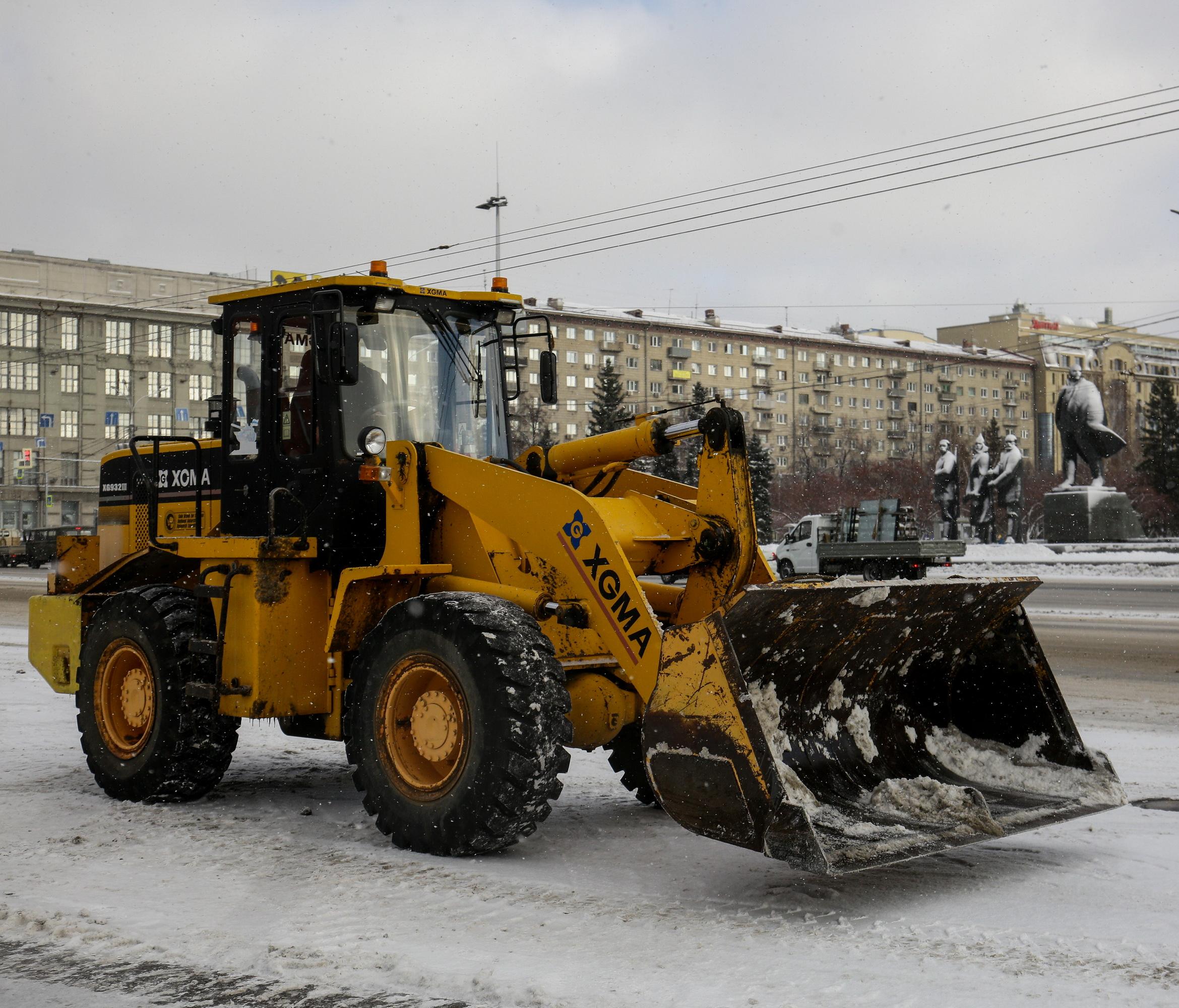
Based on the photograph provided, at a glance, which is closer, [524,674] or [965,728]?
[524,674]

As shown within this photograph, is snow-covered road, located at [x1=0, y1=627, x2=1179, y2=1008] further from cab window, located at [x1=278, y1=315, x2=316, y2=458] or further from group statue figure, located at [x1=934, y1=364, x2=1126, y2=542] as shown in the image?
group statue figure, located at [x1=934, y1=364, x2=1126, y2=542]

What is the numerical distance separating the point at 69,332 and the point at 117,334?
3148 millimetres

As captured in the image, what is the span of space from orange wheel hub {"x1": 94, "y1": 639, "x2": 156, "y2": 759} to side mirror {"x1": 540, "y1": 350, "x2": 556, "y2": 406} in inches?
117

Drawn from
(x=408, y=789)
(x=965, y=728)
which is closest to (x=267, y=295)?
(x=408, y=789)

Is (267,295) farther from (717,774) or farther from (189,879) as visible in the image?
(717,774)

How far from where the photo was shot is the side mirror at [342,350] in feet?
22.2

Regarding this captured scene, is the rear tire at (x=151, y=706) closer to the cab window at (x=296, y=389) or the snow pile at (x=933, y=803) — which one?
the cab window at (x=296, y=389)

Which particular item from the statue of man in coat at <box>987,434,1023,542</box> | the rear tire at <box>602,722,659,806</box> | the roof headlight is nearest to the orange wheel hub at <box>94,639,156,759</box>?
the roof headlight

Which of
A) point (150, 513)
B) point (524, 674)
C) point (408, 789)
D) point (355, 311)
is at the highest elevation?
point (355, 311)

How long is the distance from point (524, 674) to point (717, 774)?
107 centimetres

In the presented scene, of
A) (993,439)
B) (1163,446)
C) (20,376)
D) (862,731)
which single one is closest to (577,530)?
(862,731)

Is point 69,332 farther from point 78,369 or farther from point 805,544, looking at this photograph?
point 805,544

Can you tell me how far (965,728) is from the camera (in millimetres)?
6727

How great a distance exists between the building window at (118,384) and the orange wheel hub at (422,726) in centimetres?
8507
